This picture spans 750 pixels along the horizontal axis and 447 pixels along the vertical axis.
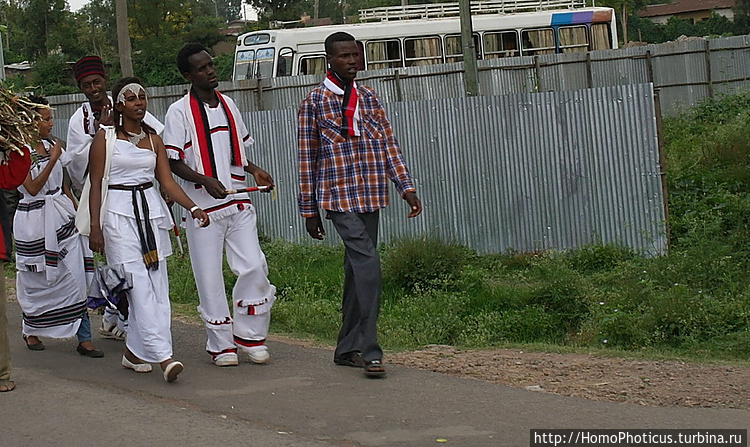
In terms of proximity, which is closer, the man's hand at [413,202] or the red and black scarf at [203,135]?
the man's hand at [413,202]

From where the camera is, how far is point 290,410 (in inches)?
219

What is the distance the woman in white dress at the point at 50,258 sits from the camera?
741 centimetres

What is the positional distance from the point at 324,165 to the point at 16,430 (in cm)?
240

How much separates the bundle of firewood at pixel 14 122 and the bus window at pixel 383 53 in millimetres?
19223

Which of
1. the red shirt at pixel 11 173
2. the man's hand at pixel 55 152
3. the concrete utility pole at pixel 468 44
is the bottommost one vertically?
the red shirt at pixel 11 173

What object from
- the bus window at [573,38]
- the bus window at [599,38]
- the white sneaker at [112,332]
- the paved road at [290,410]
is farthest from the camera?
the bus window at [599,38]

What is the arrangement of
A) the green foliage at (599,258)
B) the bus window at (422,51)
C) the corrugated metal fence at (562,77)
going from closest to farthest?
the green foliage at (599,258) → the corrugated metal fence at (562,77) → the bus window at (422,51)

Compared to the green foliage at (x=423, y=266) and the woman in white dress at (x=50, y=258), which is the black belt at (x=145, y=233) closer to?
the woman in white dress at (x=50, y=258)

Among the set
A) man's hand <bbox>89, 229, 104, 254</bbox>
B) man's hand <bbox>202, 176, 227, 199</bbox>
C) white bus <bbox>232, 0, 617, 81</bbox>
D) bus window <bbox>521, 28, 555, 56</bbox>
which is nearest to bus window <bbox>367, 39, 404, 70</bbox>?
→ white bus <bbox>232, 0, 617, 81</bbox>

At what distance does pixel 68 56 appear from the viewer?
170ft

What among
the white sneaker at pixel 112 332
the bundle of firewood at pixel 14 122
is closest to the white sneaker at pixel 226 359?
the white sneaker at pixel 112 332

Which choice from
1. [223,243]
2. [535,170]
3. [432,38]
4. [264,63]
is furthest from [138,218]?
[432,38]

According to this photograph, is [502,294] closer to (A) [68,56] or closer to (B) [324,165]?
(B) [324,165]

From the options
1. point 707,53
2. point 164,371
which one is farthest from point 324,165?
point 707,53
